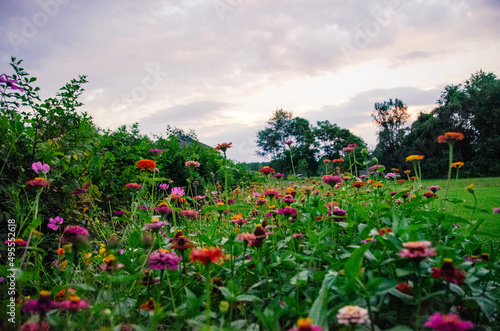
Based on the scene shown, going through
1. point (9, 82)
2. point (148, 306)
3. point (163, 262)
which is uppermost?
point (9, 82)

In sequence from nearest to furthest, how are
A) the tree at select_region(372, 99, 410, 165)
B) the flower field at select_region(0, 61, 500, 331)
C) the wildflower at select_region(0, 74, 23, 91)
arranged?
1. the flower field at select_region(0, 61, 500, 331)
2. the wildflower at select_region(0, 74, 23, 91)
3. the tree at select_region(372, 99, 410, 165)

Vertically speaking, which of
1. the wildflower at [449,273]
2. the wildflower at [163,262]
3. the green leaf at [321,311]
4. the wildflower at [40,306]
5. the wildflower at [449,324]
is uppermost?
the wildflower at [163,262]

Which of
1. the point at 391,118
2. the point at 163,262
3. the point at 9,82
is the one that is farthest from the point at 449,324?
the point at 391,118

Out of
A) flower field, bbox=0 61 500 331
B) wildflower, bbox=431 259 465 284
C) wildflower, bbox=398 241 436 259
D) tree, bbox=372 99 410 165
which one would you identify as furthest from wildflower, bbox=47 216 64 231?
tree, bbox=372 99 410 165

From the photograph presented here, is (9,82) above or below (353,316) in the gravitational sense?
above

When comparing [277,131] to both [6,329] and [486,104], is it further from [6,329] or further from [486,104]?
[6,329]

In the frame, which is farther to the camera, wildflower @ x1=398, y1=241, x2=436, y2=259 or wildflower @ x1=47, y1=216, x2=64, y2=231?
wildflower @ x1=47, y1=216, x2=64, y2=231

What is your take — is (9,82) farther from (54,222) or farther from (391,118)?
(391,118)

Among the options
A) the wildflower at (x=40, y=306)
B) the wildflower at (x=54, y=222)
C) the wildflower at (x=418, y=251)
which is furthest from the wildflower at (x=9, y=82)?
the wildflower at (x=418, y=251)

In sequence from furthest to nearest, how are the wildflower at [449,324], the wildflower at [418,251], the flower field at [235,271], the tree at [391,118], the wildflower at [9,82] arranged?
the tree at [391,118], the wildflower at [9,82], the flower field at [235,271], the wildflower at [418,251], the wildflower at [449,324]

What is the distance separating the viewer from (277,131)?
43.4m

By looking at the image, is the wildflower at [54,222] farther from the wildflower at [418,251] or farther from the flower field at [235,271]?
the wildflower at [418,251]

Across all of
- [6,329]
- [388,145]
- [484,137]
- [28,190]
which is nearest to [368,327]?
[6,329]

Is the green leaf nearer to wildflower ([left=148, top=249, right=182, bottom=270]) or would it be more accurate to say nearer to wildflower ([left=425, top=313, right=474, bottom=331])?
wildflower ([left=425, top=313, right=474, bottom=331])
